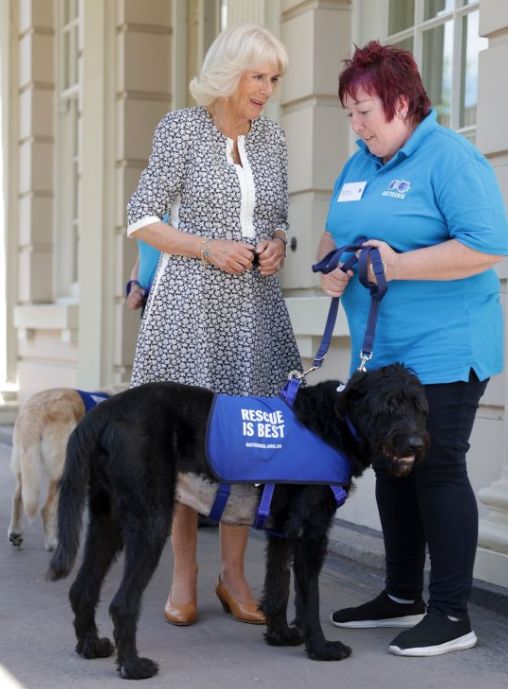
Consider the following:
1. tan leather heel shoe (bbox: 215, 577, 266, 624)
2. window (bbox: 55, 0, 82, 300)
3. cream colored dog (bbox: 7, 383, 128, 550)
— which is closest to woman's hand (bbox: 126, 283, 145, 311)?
cream colored dog (bbox: 7, 383, 128, 550)

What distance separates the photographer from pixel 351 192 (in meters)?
4.12

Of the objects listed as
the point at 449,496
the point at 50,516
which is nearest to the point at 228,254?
the point at 449,496

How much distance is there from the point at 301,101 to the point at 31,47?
527cm

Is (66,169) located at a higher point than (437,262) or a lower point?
higher

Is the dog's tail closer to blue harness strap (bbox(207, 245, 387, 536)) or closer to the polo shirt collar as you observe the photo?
blue harness strap (bbox(207, 245, 387, 536))

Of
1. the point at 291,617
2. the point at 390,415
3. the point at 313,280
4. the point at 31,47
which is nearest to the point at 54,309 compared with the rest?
the point at 31,47

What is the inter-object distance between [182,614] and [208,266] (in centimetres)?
141

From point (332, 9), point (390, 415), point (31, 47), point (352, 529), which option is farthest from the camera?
point (31, 47)

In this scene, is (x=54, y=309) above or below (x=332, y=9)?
below

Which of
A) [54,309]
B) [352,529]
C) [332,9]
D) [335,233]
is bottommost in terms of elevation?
[352,529]

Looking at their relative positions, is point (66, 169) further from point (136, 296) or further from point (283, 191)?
point (283, 191)

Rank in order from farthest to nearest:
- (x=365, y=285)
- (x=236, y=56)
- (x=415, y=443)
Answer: (x=236, y=56) < (x=365, y=285) < (x=415, y=443)

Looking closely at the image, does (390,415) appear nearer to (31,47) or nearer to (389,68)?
(389,68)

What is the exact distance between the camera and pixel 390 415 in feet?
12.2
